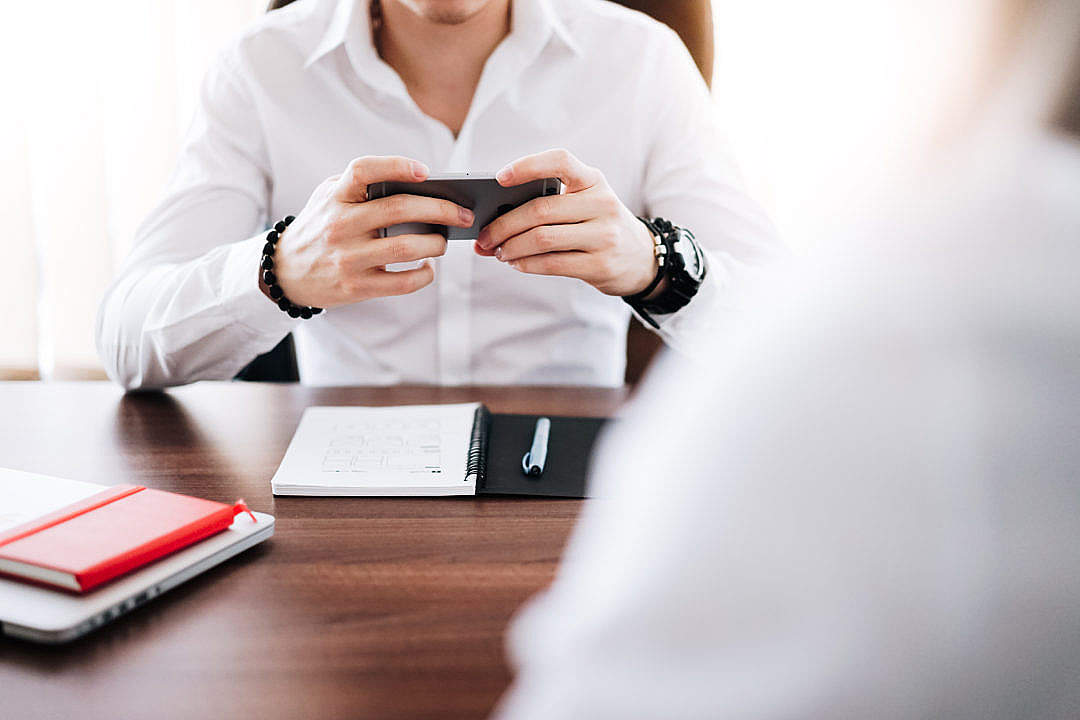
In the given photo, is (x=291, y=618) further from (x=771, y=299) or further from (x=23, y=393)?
(x=23, y=393)

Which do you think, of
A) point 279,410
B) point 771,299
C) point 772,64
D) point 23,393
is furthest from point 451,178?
point 772,64

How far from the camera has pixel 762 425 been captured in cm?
24

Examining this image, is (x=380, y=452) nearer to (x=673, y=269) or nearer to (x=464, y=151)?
(x=673, y=269)

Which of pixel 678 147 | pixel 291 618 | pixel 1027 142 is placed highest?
pixel 1027 142

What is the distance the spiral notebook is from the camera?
2.19 ft

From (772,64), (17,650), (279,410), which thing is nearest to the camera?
(17,650)

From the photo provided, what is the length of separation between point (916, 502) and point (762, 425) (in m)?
0.05

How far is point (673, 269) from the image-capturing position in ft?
2.95

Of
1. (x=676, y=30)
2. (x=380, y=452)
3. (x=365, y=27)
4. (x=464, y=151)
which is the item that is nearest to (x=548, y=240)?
(x=380, y=452)

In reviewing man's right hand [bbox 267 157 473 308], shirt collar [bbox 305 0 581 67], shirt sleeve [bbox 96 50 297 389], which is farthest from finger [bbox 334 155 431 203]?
shirt collar [bbox 305 0 581 67]

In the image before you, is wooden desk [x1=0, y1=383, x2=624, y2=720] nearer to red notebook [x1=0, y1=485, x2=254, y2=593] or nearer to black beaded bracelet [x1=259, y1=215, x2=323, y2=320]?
red notebook [x1=0, y1=485, x2=254, y2=593]

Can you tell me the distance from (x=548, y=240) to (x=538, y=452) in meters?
0.20

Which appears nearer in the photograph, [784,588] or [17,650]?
[784,588]

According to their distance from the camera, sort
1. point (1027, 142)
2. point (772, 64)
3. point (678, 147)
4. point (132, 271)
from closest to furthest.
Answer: point (1027, 142), point (132, 271), point (678, 147), point (772, 64)
